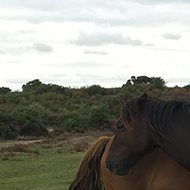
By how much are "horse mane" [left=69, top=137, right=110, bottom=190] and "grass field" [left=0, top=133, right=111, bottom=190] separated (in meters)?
4.82

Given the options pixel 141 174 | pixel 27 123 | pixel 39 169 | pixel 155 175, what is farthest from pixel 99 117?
pixel 155 175

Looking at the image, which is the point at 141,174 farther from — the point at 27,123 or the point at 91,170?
the point at 27,123

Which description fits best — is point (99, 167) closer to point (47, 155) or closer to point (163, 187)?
point (163, 187)

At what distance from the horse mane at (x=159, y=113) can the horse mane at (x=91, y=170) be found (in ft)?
4.23

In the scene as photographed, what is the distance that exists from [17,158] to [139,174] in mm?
14008

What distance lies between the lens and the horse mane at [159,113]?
3740 millimetres

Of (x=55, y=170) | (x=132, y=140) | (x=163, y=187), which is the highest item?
(x=132, y=140)

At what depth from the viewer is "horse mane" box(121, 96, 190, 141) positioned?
3740 millimetres

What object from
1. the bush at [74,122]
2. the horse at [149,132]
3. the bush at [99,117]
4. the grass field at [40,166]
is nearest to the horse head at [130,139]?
the horse at [149,132]

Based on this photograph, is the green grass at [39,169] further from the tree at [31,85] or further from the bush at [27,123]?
the tree at [31,85]

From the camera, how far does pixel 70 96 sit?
5388 cm

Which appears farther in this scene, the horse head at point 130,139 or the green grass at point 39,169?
the green grass at point 39,169

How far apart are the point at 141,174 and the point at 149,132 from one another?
65cm

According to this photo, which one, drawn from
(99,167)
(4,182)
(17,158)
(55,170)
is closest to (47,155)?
(17,158)
